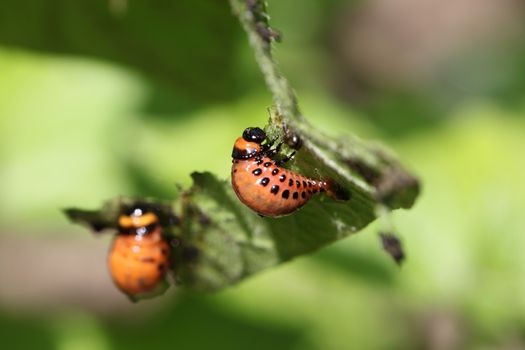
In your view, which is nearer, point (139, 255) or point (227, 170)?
point (139, 255)

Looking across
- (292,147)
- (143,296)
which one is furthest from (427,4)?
(292,147)

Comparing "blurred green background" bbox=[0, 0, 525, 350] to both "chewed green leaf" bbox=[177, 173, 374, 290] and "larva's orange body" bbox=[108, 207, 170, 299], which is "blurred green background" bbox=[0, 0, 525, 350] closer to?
"larva's orange body" bbox=[108, 207, 170, 299]

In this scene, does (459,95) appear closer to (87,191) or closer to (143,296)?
(87,191)

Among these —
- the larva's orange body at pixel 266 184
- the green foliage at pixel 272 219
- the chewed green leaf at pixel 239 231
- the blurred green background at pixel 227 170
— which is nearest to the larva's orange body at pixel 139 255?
the green foliage at pixel 272 219

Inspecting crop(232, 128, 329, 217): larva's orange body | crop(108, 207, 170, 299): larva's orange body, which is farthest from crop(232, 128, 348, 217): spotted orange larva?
crop(108, 207, 170, 299): larva's orange body

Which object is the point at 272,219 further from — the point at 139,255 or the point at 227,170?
the point at 227,170

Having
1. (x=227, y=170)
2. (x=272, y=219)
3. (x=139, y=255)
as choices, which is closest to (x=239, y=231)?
(x=272, y=219)

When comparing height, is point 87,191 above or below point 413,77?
below
